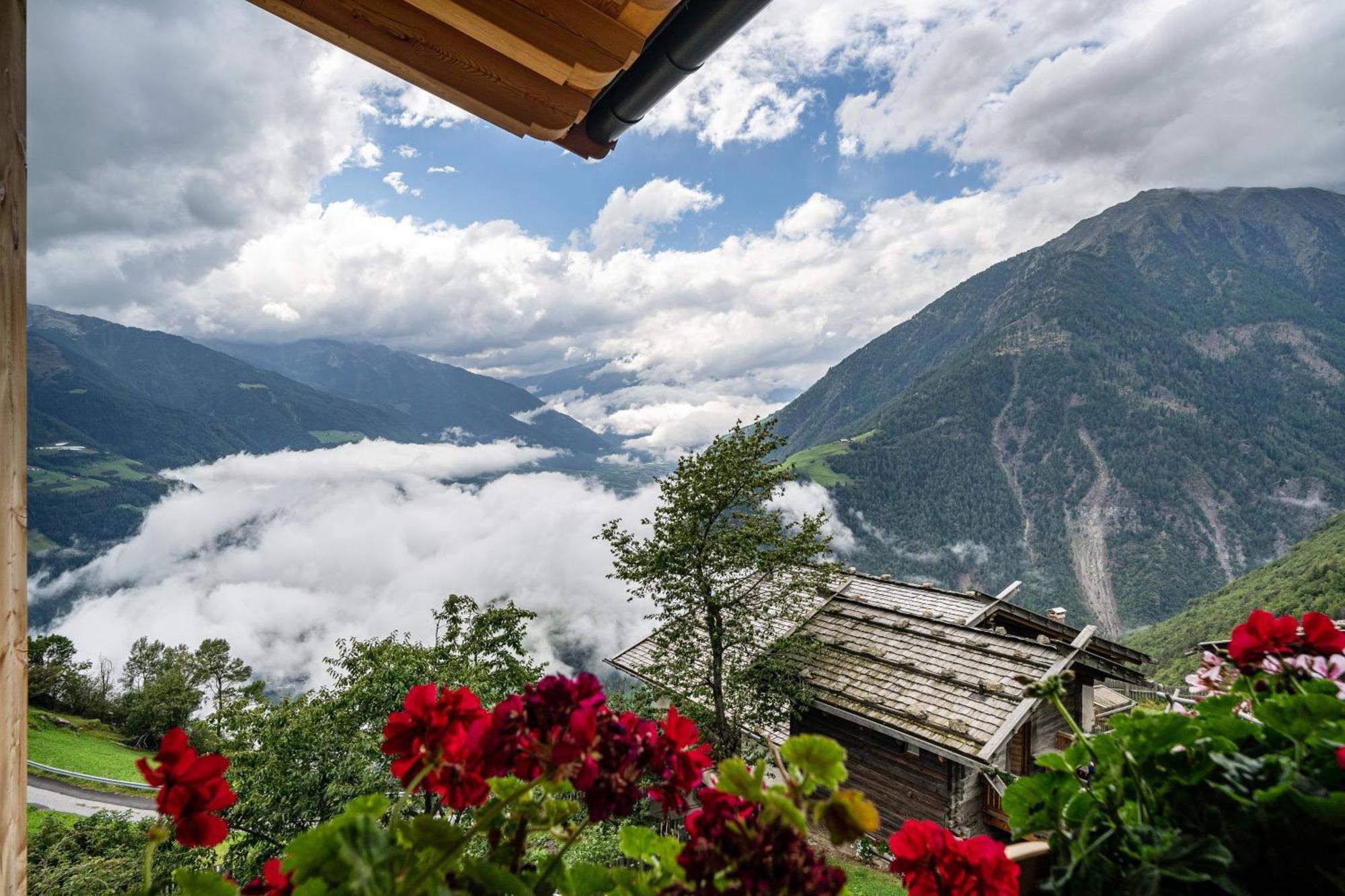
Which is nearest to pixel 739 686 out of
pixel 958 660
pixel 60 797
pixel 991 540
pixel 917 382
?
pixel 958 660

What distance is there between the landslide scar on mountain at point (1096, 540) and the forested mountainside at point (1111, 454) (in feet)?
1.37

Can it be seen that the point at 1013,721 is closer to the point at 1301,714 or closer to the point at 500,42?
the point at 1301,714

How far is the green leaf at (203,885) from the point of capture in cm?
64

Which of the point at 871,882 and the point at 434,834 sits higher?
the point at 434,834

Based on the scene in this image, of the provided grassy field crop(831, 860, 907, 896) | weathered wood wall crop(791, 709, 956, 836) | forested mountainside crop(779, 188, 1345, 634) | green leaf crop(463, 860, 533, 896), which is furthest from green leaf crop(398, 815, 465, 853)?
forested mountainside crop(779, 188, 1345, 634)

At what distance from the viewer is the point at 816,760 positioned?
2.08 feet

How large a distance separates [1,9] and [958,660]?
12150 mm

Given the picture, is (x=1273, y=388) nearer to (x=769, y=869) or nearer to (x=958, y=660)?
(x=958, y=660)

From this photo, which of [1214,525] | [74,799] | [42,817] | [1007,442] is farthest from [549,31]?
[1007,442]

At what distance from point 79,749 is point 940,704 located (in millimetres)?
58255

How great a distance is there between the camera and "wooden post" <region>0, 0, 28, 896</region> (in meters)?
1.05

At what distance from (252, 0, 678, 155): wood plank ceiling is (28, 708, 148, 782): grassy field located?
53274 mm

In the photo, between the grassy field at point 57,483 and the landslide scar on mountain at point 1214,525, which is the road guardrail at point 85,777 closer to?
the landslide scar on mountain at point 1214,525

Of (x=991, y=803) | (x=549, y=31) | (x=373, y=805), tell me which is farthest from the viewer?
(x=991, y=803)
